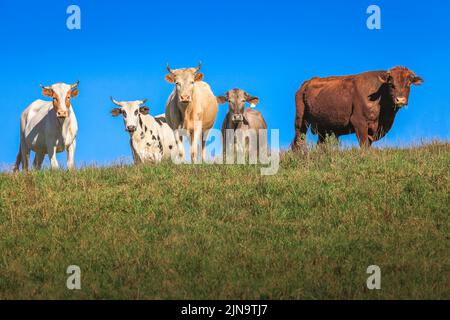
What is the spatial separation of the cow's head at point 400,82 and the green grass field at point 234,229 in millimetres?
2410

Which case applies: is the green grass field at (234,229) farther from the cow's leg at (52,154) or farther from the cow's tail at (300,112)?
the cow's tail at (300,112)

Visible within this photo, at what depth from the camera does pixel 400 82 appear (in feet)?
64.3

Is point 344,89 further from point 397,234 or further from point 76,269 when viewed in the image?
point 76,269

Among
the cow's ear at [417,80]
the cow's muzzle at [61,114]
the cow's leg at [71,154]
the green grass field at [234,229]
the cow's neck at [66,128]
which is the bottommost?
the green grass field at [234,229]

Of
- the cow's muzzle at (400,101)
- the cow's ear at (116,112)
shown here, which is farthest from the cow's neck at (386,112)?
the cow's ear at (116,112)

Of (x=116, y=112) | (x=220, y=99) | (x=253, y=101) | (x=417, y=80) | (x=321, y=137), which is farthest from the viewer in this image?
(x=253, y=101)

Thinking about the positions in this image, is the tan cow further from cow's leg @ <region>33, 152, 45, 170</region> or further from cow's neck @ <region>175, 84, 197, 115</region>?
cow's leg @ <region>33, 152, 45, 170</region>

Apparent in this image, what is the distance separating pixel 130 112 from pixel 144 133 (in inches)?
59.6

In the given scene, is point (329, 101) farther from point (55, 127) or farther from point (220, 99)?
point (55, 127)

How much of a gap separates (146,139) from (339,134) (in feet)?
17.9

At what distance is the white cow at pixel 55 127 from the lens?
62.0 feet

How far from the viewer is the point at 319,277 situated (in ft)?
32.1

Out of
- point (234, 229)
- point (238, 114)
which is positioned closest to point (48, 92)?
point (238, 114)
